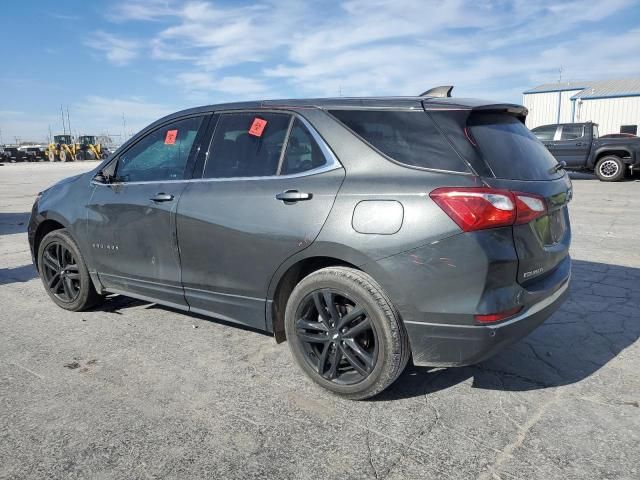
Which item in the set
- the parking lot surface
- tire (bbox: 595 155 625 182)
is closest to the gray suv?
the parking lot surface

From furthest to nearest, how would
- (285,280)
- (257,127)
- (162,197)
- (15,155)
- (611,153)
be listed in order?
(15,155) → (611,153) → (162,197) → (257,127) → (285,280)

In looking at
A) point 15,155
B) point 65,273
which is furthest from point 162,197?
point 15,155

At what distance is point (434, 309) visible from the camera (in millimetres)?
2525

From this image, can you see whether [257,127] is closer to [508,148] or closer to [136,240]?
[136,240]

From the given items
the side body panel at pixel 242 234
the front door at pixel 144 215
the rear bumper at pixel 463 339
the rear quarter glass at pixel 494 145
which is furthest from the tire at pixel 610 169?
Result: the side body panel at pixel 242 234

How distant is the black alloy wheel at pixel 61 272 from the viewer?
439 centimetres

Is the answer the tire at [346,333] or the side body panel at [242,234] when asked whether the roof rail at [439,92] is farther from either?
the tire at [346,333]

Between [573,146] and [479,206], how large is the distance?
1562 centimetres

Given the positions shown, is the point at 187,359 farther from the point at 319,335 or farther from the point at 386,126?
the point at 386,126

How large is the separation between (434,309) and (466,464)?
0.72m

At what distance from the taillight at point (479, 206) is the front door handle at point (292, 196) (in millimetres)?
724

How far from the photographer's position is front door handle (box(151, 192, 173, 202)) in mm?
3531

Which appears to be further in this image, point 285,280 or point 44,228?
point 44,228

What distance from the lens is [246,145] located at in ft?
10.9
